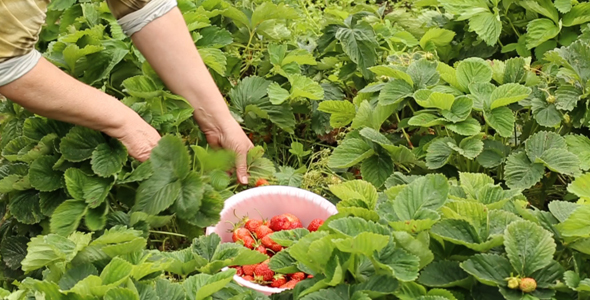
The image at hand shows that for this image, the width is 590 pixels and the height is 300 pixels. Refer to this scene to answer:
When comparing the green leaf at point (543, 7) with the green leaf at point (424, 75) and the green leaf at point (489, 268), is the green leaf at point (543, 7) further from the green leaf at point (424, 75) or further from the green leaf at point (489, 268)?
the green leaf at point (489, 268)

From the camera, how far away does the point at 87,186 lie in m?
1.81

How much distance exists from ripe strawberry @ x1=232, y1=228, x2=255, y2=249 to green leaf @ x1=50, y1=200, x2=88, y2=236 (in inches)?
17.0

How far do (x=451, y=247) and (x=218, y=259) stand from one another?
1.48 ft

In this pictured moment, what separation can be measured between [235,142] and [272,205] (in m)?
0.24

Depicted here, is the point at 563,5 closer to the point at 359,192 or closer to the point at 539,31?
the point at 539,31

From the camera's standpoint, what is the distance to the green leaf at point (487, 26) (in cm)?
247

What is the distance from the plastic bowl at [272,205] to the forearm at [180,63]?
26cm

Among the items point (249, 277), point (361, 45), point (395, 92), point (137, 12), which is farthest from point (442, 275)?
point (361, 45)

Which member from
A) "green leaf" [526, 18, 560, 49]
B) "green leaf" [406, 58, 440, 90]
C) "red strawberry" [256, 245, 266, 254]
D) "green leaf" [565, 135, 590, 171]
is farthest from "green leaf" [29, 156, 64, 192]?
"green leaf" [526, 18, 560, 49]

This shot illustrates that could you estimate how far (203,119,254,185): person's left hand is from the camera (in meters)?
2.11

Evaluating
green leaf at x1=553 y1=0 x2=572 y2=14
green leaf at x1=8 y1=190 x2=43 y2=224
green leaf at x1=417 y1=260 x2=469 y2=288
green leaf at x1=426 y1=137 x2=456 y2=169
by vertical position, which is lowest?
green leaf at x1=8 y1=190 x2=43 y2=224

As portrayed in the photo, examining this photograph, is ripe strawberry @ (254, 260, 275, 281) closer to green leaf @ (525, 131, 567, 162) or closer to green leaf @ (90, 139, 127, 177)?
green leaf @ (90, 139, 127, 177)

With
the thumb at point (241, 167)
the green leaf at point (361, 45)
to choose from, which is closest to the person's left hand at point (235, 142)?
the thumb at point (241, 167)

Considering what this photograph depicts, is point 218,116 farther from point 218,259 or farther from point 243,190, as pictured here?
point 218,259
